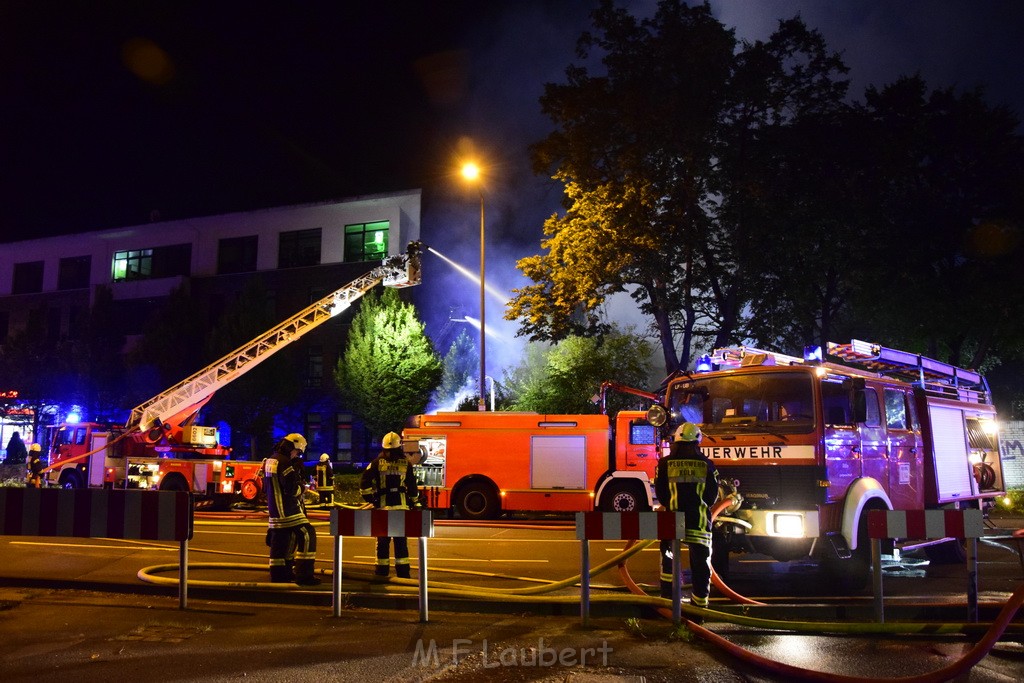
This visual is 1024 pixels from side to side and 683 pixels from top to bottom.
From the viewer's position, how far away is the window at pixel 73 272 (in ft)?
132

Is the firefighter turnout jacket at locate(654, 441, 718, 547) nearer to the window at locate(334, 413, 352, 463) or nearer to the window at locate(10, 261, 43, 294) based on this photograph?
the window at locate(334, 413, 352, 463)

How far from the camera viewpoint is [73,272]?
133 ft

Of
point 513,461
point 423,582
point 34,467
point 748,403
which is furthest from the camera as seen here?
point 34,467

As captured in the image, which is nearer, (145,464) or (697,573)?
(697,573)

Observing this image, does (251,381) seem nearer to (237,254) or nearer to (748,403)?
(237,254)

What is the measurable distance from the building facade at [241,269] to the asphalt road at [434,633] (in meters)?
25.6

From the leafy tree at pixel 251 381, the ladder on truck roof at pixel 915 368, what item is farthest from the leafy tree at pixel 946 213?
the leafy tree at pixel 251 381

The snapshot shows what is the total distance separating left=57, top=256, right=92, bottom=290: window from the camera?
4028 cm

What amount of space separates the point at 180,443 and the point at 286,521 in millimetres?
14928

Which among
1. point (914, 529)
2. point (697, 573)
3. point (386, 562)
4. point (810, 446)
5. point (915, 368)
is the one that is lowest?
point (386, 562)

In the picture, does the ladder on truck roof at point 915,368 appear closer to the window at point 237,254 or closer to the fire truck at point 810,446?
the fire truck at point 810,446

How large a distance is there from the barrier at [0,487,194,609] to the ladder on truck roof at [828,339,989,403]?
24.4ft

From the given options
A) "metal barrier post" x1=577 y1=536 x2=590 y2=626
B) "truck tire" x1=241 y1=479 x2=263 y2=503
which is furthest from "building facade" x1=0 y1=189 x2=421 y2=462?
"metal barrier post" x1=577 y1=536 x2=590 y2=626

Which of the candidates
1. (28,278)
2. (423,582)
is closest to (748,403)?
(423,582)
